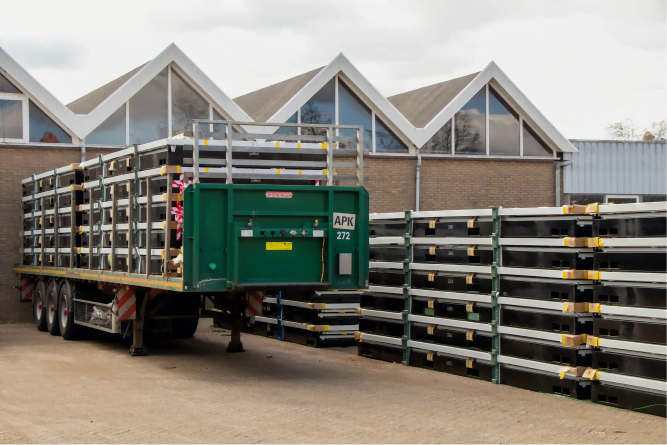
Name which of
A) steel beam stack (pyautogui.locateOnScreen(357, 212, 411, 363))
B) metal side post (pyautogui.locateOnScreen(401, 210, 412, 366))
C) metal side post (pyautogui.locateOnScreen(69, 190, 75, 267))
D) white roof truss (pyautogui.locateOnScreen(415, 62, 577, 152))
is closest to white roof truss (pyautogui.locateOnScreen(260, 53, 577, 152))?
white roof truss (pyautogui.locateOnScreen(415, 62, 577, 152))

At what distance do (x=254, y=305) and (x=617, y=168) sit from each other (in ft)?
48.2

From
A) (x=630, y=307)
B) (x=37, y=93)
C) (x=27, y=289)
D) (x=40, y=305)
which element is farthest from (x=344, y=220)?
(x=37, y=93)

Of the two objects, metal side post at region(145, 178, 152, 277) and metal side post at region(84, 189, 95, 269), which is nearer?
metal side post at region(145, 178, 152, 277)

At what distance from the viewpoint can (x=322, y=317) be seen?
13070mm

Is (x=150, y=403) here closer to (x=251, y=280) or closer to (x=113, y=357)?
(x=251, y=280)

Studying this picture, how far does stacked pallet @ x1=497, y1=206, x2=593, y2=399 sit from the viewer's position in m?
8.79

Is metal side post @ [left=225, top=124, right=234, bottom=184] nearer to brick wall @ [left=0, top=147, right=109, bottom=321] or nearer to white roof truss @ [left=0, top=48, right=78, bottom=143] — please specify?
white roof truss @ [left=0, top=48, right=78, bottom=143]

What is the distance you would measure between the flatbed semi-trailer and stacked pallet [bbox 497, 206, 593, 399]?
1.99m

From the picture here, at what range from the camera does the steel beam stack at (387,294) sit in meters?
11.4

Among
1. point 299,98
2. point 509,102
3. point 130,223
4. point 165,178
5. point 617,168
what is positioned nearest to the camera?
point 165,178

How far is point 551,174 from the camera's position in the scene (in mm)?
21812

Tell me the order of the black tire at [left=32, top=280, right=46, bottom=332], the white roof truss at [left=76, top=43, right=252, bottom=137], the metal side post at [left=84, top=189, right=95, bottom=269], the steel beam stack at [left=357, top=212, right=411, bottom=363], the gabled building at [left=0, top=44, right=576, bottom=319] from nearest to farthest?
the steel beam stack at [left=357, top=212, right=411, bottom=363] < the metal side post at [left=84, top=189, right=95, bottom=269] < the black tire at [left=32, top=280, right=46, bottom=332] < the gabled building at [left=0, top=44, right=576, bottom=319] < the white roof truss at [left=76, top=43, right=252, bottom=137]

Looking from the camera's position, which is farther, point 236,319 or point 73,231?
point 73,231

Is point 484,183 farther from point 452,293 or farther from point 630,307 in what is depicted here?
point 630,307
